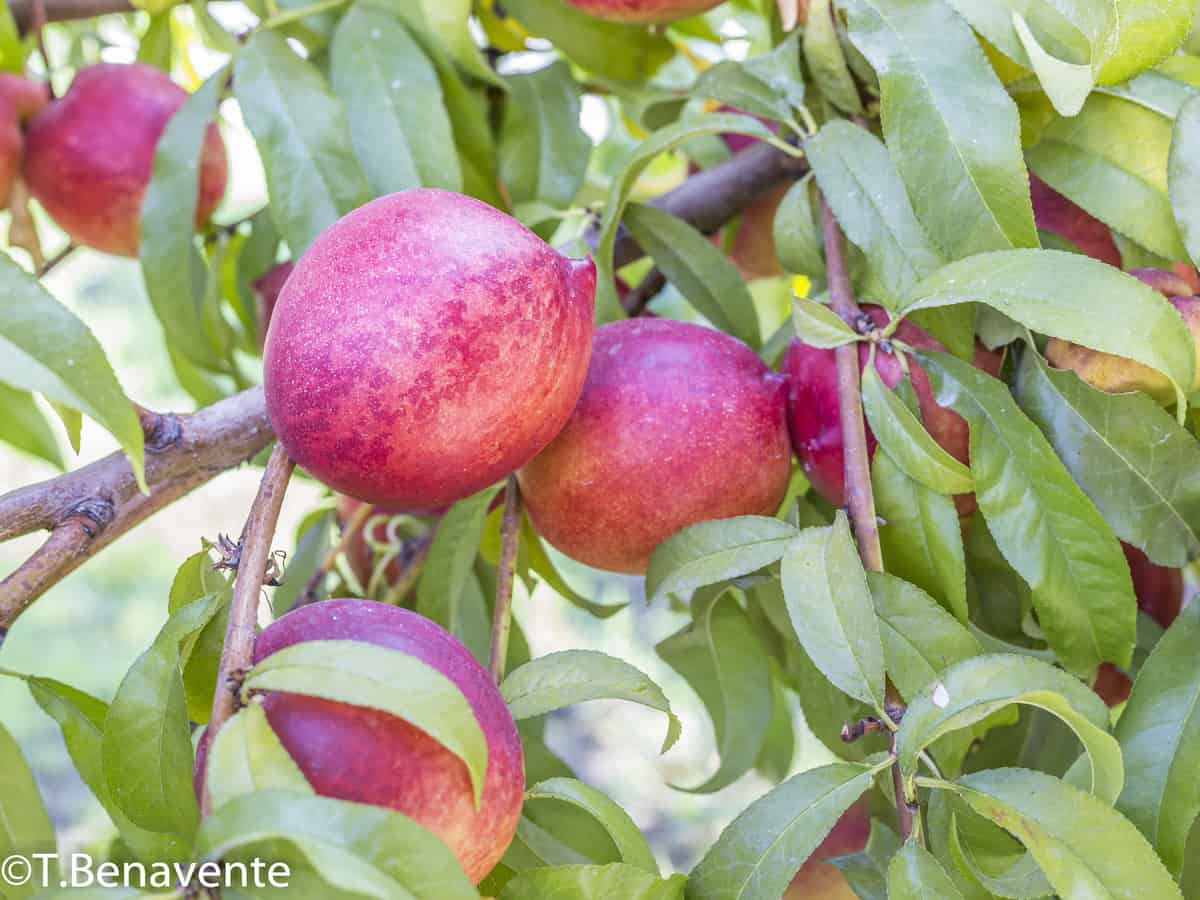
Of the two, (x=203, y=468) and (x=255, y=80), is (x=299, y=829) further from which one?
(x=255, y=80)

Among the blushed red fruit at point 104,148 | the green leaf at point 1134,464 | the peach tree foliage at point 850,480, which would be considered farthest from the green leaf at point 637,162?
the blushed red fruit at point 104,148

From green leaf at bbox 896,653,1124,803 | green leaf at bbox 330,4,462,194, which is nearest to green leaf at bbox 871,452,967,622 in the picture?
green leaf at bbox 896,653,1124,803

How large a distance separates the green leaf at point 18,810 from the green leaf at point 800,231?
49 centimetres

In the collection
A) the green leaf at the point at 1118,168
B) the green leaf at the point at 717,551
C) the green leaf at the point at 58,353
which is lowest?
the green leaf at the point at 717,551

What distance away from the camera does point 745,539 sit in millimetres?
633

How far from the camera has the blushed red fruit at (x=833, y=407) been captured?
2.27 feet

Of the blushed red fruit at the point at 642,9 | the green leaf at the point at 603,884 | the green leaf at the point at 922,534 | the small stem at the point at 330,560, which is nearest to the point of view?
the green leaf at the point at 603,884

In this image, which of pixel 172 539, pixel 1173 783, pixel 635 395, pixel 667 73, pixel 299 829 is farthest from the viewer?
pixel 172 539

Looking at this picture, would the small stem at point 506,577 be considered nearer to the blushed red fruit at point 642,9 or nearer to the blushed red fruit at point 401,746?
the blushed red fruit at point 401,746

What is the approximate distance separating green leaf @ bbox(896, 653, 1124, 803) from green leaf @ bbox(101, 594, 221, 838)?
0.29 meters

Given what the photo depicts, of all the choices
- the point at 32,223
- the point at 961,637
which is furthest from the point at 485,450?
the point at 32,223

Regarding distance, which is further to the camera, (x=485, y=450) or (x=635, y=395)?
(x=635, y=395)

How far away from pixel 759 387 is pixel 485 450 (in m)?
0.20

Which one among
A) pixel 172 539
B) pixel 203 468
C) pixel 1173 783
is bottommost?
pixel 172 539
